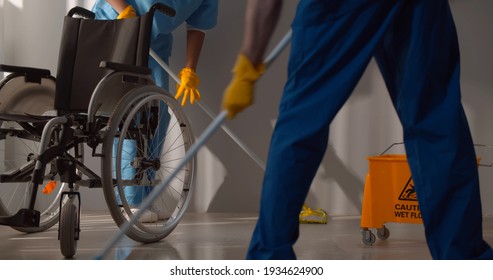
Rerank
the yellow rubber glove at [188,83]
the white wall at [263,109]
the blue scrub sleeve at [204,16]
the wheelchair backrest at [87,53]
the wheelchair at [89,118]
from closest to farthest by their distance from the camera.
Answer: the wheelchair at [89,118]
the wheelchair backrest at [87,53]
the yellow rubber glove at [188,83]
the blue scrub sleeve at [204,16]
the white wall at [263,109]

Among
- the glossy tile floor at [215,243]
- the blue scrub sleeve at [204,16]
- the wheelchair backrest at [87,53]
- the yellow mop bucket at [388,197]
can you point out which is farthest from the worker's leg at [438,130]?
the blue scrub sleeve at [204,16]

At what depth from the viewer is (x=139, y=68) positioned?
219 cm

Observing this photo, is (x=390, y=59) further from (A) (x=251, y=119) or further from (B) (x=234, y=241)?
(A) (x=251, y=119)

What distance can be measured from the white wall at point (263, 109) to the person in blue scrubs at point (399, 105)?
1622mm

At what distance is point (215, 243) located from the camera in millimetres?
2234

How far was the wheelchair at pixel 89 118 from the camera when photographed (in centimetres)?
194

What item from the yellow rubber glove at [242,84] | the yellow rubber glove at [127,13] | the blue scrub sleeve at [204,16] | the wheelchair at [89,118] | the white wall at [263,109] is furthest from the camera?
the white wall at [263,109]

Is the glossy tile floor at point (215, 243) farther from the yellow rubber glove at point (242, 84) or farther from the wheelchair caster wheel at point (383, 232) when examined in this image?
the yellow rubber glove at point (242, 84)

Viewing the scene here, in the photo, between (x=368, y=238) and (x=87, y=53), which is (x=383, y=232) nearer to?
(x=368, y=238)

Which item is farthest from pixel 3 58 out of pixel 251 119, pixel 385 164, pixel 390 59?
pixel 390 59

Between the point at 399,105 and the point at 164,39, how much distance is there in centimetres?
159

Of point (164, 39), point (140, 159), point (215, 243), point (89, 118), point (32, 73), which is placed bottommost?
point (215, 243)

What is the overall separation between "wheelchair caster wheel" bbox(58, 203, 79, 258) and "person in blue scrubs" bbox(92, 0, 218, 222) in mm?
681

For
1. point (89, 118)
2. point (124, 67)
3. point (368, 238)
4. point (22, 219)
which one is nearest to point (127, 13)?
point (124, 67)
